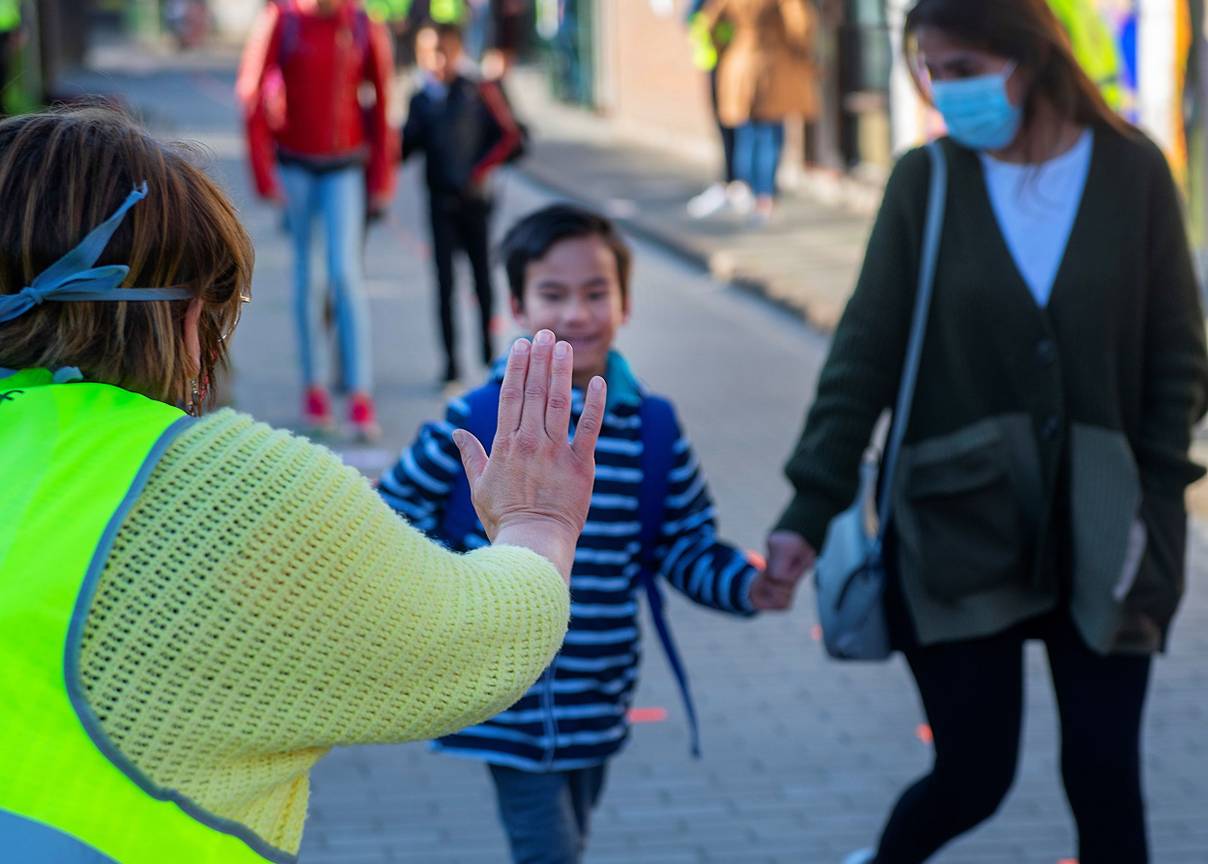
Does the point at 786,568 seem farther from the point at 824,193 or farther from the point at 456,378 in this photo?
the point at 824,193

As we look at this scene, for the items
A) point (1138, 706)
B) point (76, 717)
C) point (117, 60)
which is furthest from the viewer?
point (117, 60)

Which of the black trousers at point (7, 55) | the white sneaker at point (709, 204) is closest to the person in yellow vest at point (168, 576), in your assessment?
the black trousers at point (7, 55)

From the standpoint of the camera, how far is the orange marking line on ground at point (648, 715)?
524 centimetres

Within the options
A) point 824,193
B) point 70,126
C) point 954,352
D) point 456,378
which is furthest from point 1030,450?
point 824,193

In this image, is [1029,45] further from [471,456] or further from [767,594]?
[471,456]

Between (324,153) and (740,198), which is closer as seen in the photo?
(324,153)

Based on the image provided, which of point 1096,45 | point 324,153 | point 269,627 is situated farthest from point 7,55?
point 269,627

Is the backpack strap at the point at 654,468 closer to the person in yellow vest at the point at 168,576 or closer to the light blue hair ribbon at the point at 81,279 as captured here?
the person in yellow vest at the point at 168,576

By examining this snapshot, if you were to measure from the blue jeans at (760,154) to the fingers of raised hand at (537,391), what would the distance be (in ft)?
42.0

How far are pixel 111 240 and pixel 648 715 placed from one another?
370 cm

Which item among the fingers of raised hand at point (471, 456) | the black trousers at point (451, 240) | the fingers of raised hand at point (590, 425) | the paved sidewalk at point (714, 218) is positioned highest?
the fingers of raised hand at point (590, 425)

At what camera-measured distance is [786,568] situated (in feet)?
10.9

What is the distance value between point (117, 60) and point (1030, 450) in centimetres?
4101

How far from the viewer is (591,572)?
3271 mm
